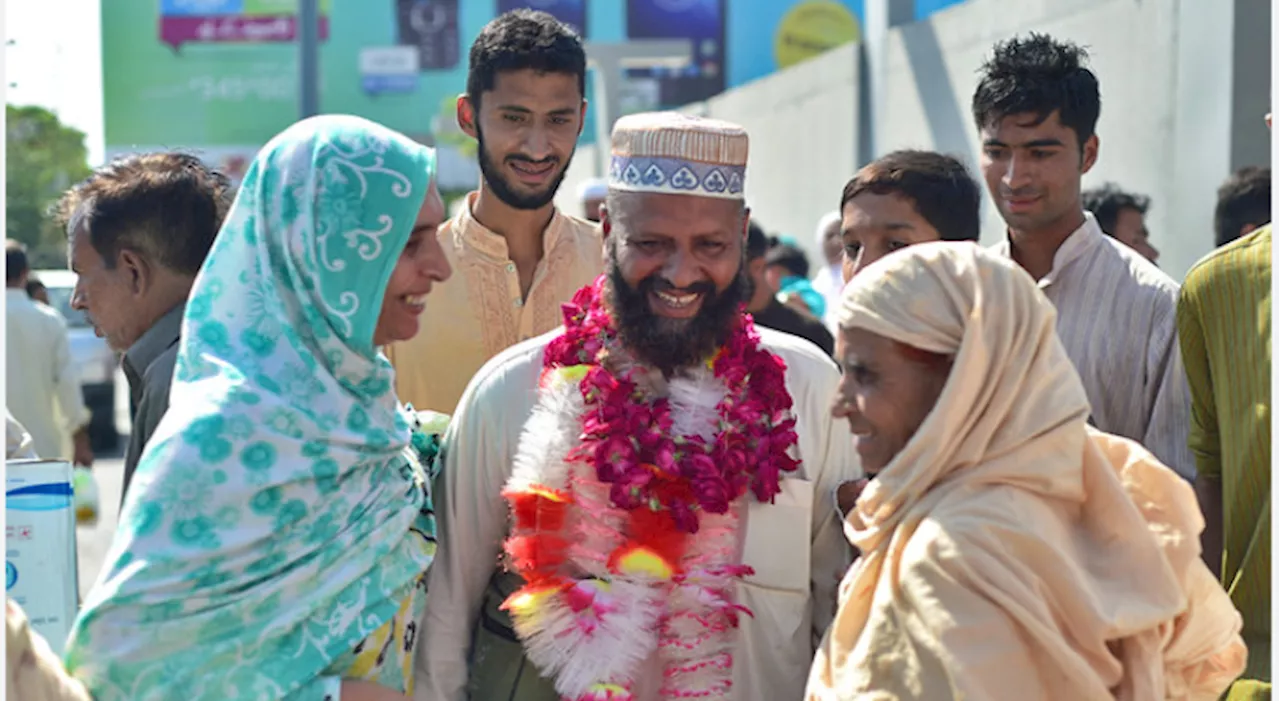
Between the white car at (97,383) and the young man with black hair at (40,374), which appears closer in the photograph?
the young man with black hair at (40,374)

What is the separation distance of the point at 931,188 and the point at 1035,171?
41cm

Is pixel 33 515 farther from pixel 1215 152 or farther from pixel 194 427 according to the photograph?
pixel 1215 152

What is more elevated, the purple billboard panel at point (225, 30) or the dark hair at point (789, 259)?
the purple billboard panel at point (225, 30)

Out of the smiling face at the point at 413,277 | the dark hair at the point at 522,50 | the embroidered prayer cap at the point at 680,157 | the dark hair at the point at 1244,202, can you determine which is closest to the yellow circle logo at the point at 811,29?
the dark hair at the point at 1244,202

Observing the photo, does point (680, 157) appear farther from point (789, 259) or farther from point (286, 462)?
point (789, 259)

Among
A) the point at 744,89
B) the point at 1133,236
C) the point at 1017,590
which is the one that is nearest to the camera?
the point at 1017,590

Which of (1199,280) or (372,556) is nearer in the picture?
(372,556)

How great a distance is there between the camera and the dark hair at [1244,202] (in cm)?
568

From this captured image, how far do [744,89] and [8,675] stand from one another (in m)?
16.3

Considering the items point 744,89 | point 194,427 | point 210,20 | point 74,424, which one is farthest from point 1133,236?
point 210,20

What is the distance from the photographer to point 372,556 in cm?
292

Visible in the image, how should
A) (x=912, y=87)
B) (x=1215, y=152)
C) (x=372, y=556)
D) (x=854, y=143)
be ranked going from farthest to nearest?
(x=854, y=143) → (x=912, y=87) → (x=1215, y=152) → (x=372, y=556)

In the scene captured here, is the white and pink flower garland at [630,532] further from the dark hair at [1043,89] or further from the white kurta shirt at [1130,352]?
the dark hair at [1043,89]

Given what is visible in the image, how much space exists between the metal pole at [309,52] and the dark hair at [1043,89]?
12.0 m
